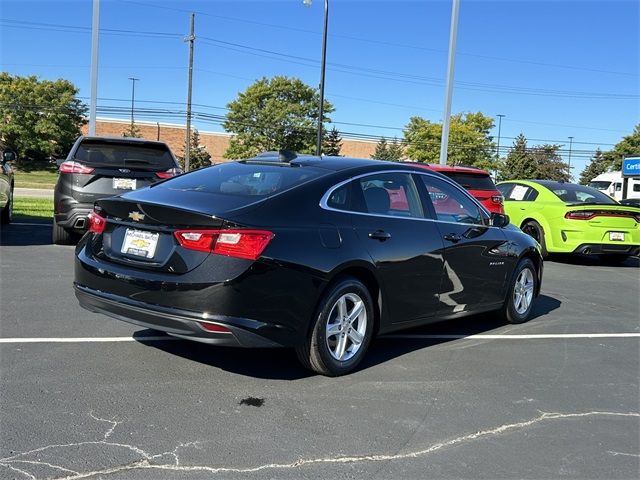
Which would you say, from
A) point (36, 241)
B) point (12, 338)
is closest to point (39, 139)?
point (36, 241)

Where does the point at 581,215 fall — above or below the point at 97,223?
above

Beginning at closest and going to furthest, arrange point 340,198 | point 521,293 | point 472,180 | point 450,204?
point 340,198 → point 450,204 → point 521,293 → point 472,180

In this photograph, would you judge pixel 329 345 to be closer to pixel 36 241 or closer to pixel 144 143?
pixel 144 143

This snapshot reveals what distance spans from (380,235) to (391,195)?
0.52 metres

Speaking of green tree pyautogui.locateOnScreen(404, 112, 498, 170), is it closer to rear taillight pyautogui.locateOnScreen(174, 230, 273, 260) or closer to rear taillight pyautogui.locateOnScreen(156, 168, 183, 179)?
rear taillight pyautogui.locateOnScreen(156, 168, 183, 179)

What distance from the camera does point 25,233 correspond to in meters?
11.0

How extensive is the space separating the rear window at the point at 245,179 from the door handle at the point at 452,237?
1.31 metres

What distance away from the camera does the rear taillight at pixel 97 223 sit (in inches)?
175

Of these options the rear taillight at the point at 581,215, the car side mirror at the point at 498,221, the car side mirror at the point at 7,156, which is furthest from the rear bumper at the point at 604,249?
the car side mirror at the point at 7,156

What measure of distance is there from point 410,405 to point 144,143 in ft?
21.2

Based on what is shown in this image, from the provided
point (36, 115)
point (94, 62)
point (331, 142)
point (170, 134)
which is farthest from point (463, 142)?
point (94, 62)

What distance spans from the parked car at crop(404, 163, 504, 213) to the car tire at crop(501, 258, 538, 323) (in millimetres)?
3968

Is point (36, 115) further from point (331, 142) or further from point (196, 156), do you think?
point (331, 142)

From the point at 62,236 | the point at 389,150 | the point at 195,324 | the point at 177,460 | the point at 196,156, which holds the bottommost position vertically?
the point at 177,460
